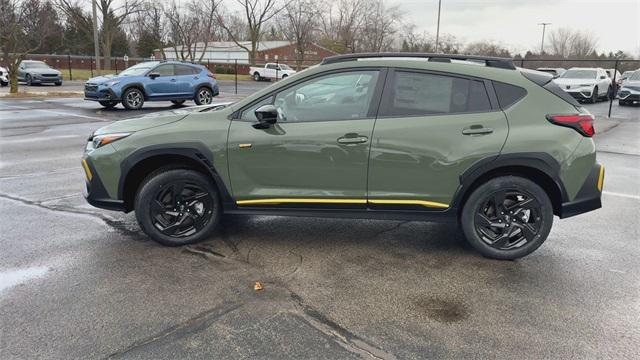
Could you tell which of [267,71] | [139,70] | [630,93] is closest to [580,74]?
[630,93]

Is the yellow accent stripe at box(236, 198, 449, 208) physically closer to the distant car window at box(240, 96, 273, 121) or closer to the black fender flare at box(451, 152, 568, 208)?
the black fender flare at box(451, 152, 568, 208)

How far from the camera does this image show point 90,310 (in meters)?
3.32

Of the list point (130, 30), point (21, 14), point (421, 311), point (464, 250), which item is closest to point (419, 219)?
point (464, 250)

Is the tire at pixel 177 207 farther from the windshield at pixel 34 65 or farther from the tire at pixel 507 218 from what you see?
the windshield at pixel 34 65

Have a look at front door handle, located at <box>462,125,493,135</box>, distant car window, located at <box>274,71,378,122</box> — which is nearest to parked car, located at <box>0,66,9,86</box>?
distant car window, located at <box>274,71,378,122</box>

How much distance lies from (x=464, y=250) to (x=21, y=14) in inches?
970

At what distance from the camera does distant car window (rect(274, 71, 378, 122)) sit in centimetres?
426

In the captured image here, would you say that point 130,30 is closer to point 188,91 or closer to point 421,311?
point 188,91

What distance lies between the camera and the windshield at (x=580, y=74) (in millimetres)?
22250

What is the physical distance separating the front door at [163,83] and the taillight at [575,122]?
15250 mm

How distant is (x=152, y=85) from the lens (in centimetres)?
1697

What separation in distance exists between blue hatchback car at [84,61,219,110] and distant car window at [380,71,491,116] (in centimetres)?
1422

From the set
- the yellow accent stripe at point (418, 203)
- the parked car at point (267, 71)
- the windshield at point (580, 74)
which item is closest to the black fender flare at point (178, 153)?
the yellow accent stripe at point (418, 203)

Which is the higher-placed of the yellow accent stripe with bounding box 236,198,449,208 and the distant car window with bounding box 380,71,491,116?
the distant car window with bounding box 380,71,491,116
